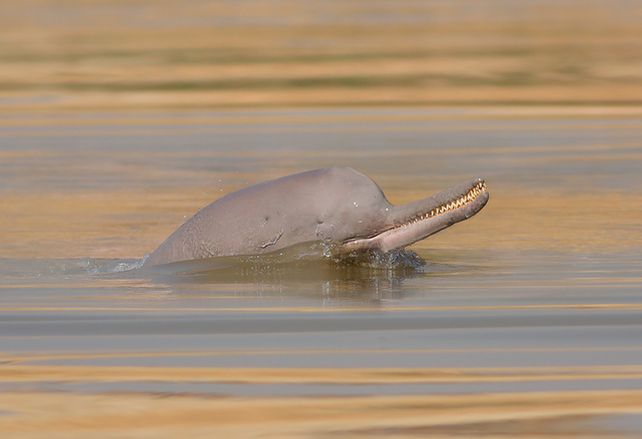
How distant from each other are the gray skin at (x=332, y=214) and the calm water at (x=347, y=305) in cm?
20

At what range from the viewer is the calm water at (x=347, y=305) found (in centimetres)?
900

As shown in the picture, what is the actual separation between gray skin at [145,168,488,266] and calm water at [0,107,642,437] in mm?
195

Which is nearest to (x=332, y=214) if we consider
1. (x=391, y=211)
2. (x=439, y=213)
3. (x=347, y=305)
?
(x=391, y=211)

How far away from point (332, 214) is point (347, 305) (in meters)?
1.04

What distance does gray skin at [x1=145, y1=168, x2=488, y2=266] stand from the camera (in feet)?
40.1

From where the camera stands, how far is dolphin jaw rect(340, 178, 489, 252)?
12172 mm

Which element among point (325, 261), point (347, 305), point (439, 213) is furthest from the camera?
point (325, 261)

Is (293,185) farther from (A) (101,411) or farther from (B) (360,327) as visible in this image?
(A) (101,411)

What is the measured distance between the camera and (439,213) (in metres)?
12.2

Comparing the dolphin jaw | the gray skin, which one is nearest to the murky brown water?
the gray skin

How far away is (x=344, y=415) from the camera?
28.5ft

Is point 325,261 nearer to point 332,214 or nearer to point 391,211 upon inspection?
point 332,214

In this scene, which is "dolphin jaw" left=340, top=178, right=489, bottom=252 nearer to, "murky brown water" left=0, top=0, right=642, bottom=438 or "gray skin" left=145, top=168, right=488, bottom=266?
"gray skin" left=145, top=168, right=488, bottom=266

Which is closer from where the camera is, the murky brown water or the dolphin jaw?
the murky brown water
